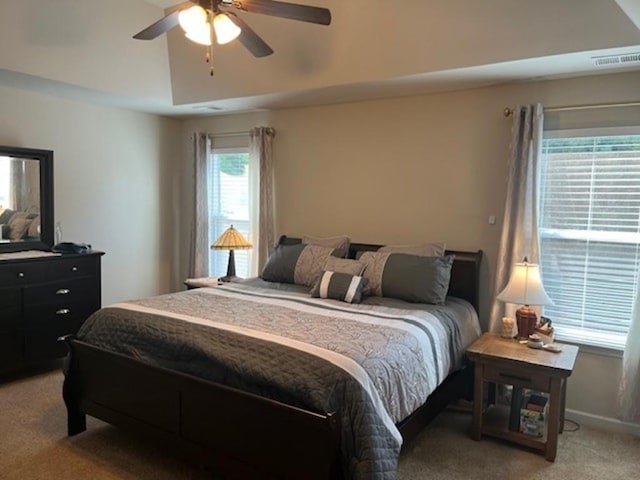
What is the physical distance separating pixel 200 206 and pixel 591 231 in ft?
12.6

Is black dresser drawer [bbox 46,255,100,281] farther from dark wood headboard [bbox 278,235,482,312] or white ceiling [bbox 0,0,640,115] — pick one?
dark wood headboard [bbox 278,235,482,312]

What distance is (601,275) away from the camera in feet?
11.3

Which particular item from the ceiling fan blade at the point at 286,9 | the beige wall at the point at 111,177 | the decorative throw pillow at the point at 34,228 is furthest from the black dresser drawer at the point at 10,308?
the ceiling fan blade at the point at 286,9

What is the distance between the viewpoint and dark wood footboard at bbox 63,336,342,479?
2135 millimetres

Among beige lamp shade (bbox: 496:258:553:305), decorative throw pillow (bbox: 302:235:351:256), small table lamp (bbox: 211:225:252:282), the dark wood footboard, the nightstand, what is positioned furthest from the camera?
small table lamp (bbox: 211:225:252:282)

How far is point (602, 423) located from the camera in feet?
11.2

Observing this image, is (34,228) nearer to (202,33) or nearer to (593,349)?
A: (202,33)

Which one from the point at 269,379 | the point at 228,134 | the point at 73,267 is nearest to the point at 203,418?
the point at 269,379

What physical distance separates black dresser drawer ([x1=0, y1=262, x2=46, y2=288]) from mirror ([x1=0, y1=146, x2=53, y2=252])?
1.37ft

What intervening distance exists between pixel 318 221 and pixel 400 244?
904 mm

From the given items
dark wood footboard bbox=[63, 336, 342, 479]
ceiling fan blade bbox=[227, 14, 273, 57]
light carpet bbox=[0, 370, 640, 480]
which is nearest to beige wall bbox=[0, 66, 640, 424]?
light carpet bbox=[0, 370, 640, 480]

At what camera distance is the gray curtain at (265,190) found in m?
4.93

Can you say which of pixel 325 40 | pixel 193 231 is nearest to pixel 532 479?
pixel 325 40

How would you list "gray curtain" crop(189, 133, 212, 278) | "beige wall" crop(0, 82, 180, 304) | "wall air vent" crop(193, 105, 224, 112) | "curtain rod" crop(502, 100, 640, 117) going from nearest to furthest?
"curtain rod" crop(502, 100, 640, 117) < "beige wall" crop(0, 82, 180, 304) < "wall air vent" crop(193, 105, 224, 112) < "gray curtain" crop(189, 133, 212, 278)
